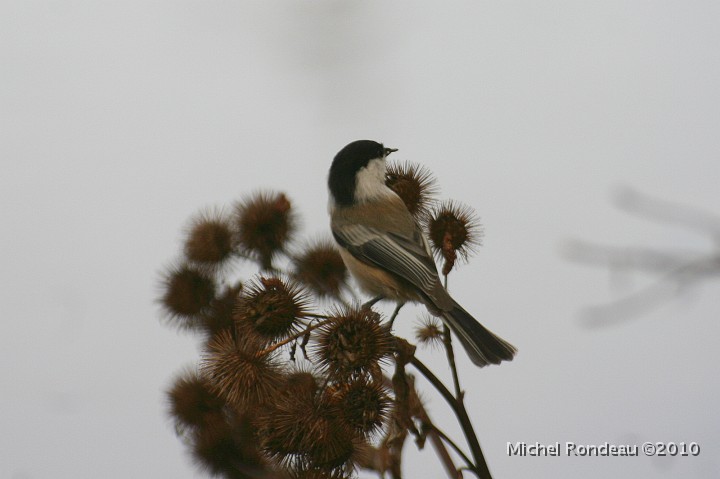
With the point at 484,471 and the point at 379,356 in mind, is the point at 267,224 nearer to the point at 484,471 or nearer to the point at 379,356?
the point at 379,356

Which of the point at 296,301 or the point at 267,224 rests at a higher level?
the point at 267,224

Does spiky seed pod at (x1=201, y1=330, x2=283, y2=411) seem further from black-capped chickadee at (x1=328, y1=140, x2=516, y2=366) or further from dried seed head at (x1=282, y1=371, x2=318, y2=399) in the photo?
black-capped chickadee at (x1=328, y1=140, x2=516, y2=366)

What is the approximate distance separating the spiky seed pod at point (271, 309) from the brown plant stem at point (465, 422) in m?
0.35

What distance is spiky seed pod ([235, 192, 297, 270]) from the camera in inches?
97.6

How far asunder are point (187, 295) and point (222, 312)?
214 millimetres

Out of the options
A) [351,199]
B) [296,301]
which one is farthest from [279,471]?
[351,199]

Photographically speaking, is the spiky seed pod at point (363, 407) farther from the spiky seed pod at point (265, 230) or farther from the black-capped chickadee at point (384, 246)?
the spiky seed pod at point (265, 230)

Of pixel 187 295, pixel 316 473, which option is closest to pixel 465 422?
pixel 316 473

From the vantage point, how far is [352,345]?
1.70 m

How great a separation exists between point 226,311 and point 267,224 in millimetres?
402

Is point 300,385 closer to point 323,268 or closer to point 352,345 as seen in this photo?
point 352,345

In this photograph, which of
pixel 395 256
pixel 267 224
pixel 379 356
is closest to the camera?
pixel 379 356

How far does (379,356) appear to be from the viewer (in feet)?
5.58

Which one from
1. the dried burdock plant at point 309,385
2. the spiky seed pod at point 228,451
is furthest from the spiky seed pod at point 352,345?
the spiky seed pod at point 228,451
